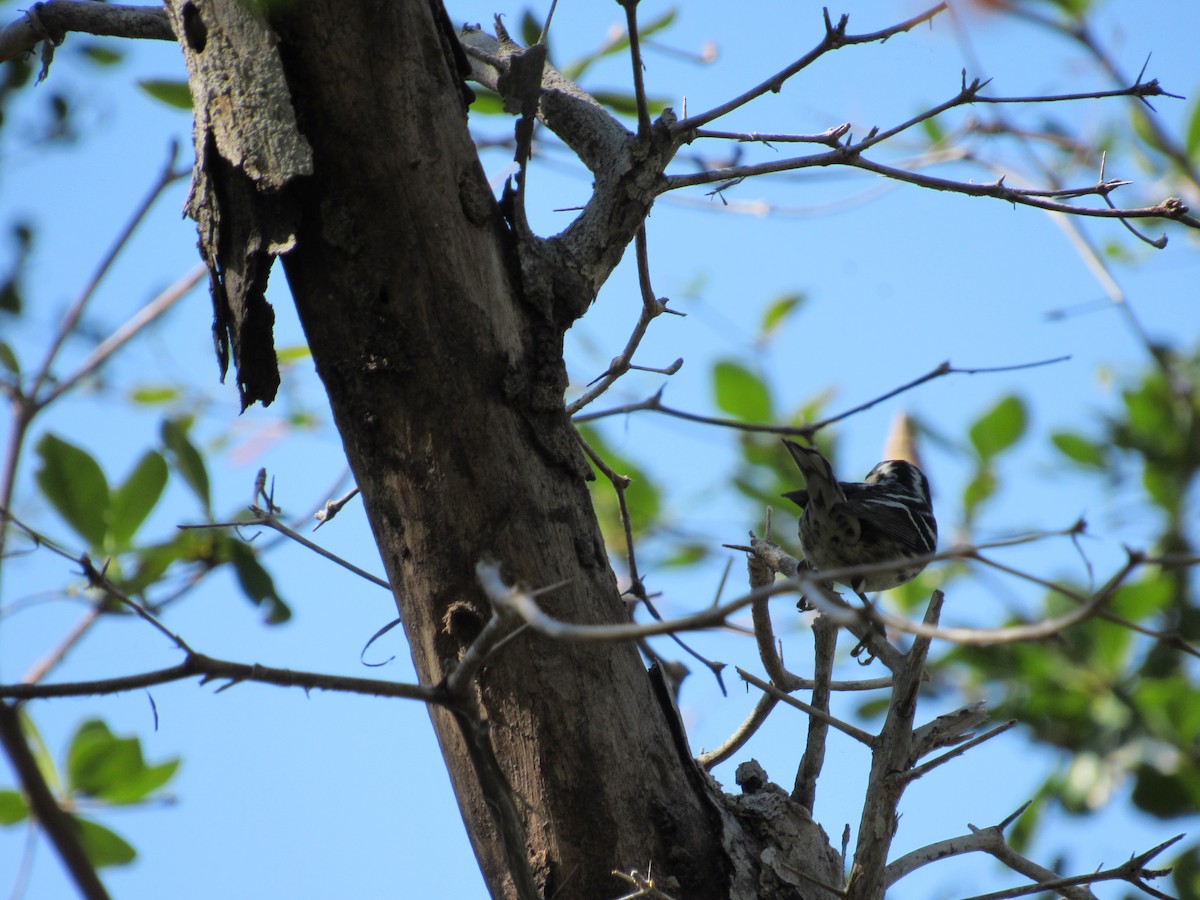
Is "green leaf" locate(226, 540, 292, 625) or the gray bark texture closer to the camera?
the gray bark texture

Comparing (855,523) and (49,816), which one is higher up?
(855,523)

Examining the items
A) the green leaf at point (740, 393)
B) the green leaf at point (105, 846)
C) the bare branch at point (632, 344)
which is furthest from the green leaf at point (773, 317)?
the green leaf at point (105, 846)

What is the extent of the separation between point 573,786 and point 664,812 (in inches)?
6.8

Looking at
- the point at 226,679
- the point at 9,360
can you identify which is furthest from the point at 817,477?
the point at 226,679

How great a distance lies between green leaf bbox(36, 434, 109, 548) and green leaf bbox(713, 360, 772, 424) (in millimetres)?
2108

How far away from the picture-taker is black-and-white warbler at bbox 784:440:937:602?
11.9 ft

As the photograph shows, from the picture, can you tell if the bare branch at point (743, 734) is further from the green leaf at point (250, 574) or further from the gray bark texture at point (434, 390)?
the green leaf at point (250, 574)

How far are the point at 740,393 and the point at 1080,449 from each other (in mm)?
A: 1115

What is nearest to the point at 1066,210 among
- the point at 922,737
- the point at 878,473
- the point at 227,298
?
the point at 922,737

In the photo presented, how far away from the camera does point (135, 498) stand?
248 centimetres

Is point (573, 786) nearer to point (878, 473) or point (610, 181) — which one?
point (610, 181)

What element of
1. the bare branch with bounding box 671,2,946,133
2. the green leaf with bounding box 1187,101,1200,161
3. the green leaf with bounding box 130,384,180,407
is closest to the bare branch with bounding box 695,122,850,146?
the bare branch with bounding box 671,2,946,133

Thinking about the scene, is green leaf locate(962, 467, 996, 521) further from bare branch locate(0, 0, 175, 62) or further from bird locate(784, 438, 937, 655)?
bare branch locate(0, 0, 175, 62)

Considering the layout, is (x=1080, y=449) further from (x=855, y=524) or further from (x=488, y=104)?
(x=488, y=104)
